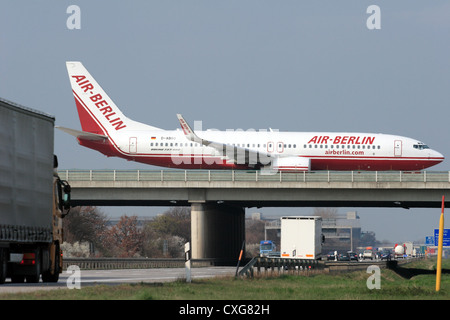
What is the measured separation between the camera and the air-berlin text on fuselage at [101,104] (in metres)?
72.1

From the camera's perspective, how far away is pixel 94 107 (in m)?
72.9

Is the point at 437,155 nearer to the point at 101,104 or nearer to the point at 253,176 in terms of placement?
the point at 253,176

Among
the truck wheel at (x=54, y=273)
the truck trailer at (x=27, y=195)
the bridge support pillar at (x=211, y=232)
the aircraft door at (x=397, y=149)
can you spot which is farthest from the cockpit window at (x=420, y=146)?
the truck trailer at (x=27, y=195)

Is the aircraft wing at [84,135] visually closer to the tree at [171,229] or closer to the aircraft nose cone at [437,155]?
the aircraft nose cone at [437,155]

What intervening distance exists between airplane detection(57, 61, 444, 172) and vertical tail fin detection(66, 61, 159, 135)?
8 centimetres

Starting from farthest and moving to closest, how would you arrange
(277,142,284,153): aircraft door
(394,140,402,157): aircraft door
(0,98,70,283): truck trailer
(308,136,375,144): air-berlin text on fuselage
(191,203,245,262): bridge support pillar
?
(277,142,284,153): aircraft door, (308,136,375,144): air-berlin text on fuselage, (394,140,402,157): aircraft door, (191,203,245,262): bridge support pillar, (0,98,70,283): truck trailer

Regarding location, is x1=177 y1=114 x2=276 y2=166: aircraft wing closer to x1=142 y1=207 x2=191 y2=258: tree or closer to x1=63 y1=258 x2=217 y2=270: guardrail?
x1=63 y1=258 x2=217 y2=270: guardrail

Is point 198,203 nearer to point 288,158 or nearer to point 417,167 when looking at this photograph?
point 288,158

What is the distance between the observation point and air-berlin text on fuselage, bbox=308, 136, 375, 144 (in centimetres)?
6750

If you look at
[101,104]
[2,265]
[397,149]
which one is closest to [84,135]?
[101,104]

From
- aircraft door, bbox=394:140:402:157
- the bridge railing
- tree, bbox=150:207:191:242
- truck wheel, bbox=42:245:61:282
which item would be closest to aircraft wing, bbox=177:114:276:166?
the bridge railing

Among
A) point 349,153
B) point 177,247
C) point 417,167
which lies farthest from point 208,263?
point 177,247
